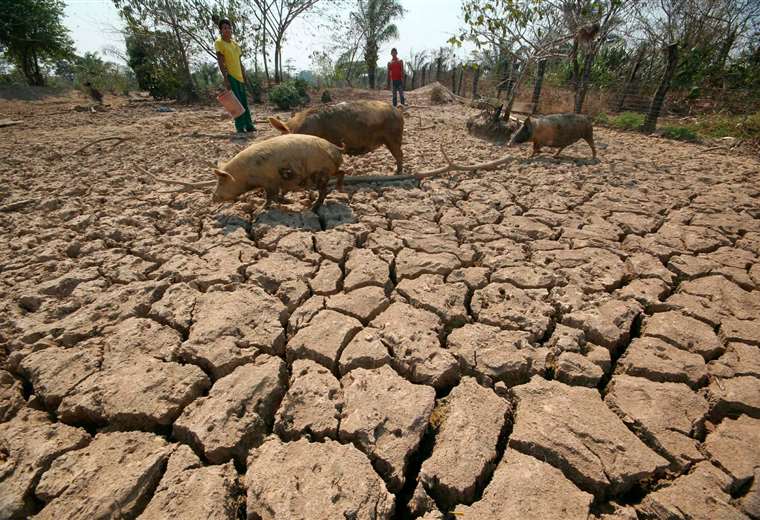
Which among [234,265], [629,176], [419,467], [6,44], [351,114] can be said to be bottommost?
[419,467]

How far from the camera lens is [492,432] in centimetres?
157

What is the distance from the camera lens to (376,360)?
Answer: 75.4 inches

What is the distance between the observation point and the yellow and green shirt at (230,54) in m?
5.91

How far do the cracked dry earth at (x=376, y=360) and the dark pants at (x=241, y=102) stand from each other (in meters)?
3.48

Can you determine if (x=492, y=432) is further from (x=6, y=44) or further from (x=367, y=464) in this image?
(x=6, y=44)

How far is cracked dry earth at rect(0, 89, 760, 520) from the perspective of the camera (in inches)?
53.9

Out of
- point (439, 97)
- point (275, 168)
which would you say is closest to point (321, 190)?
point (275, 168)

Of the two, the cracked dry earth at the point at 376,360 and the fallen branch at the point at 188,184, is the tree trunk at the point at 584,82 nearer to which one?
the cracked dry earth at the point at 376,360

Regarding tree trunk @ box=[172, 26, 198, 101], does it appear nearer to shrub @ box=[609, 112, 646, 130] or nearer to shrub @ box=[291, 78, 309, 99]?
shrub @ box=[291, 78, 309, 99]

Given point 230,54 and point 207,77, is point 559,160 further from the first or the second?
point 207,77

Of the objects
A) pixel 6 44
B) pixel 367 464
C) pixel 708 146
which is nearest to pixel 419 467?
pixel 367 464

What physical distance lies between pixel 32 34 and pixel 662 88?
26779 mm

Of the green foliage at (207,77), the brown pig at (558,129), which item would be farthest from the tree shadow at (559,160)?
the green foliage at (207,77)

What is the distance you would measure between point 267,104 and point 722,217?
43.9ft
